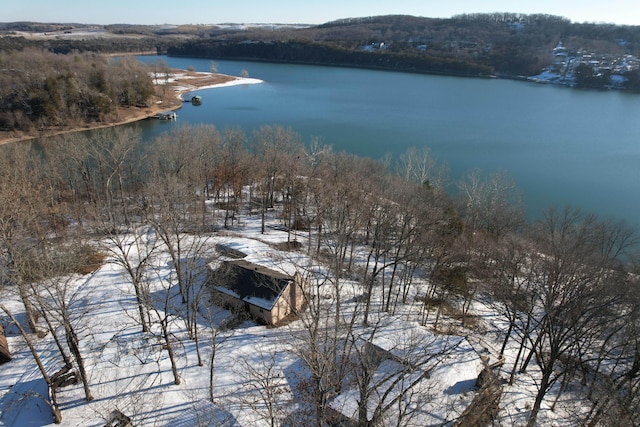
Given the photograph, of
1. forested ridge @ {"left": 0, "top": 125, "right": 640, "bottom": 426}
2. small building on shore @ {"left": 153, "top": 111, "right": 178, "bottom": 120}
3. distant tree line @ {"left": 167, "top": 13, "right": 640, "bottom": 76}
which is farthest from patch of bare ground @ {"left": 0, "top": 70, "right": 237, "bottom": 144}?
distant tree line @ {"left": 167, "top": 13, "right": 640, "bottom": 76}

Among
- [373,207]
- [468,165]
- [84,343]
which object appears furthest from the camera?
[468,165]

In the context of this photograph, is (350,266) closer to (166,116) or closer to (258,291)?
(258,291)

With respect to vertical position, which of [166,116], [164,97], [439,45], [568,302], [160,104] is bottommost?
[166,116]

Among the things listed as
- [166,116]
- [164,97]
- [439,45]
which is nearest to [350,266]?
[166,116]

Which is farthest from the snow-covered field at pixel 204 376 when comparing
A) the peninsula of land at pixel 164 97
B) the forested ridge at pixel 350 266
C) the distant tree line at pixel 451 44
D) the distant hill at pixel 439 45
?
the distant tree line at pixel 451 44

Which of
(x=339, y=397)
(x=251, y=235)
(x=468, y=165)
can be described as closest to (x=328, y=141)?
(x=468, y=165)

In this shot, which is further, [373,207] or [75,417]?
[373,207]

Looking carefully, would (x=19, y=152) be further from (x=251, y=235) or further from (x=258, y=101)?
(x=258, y=101)
